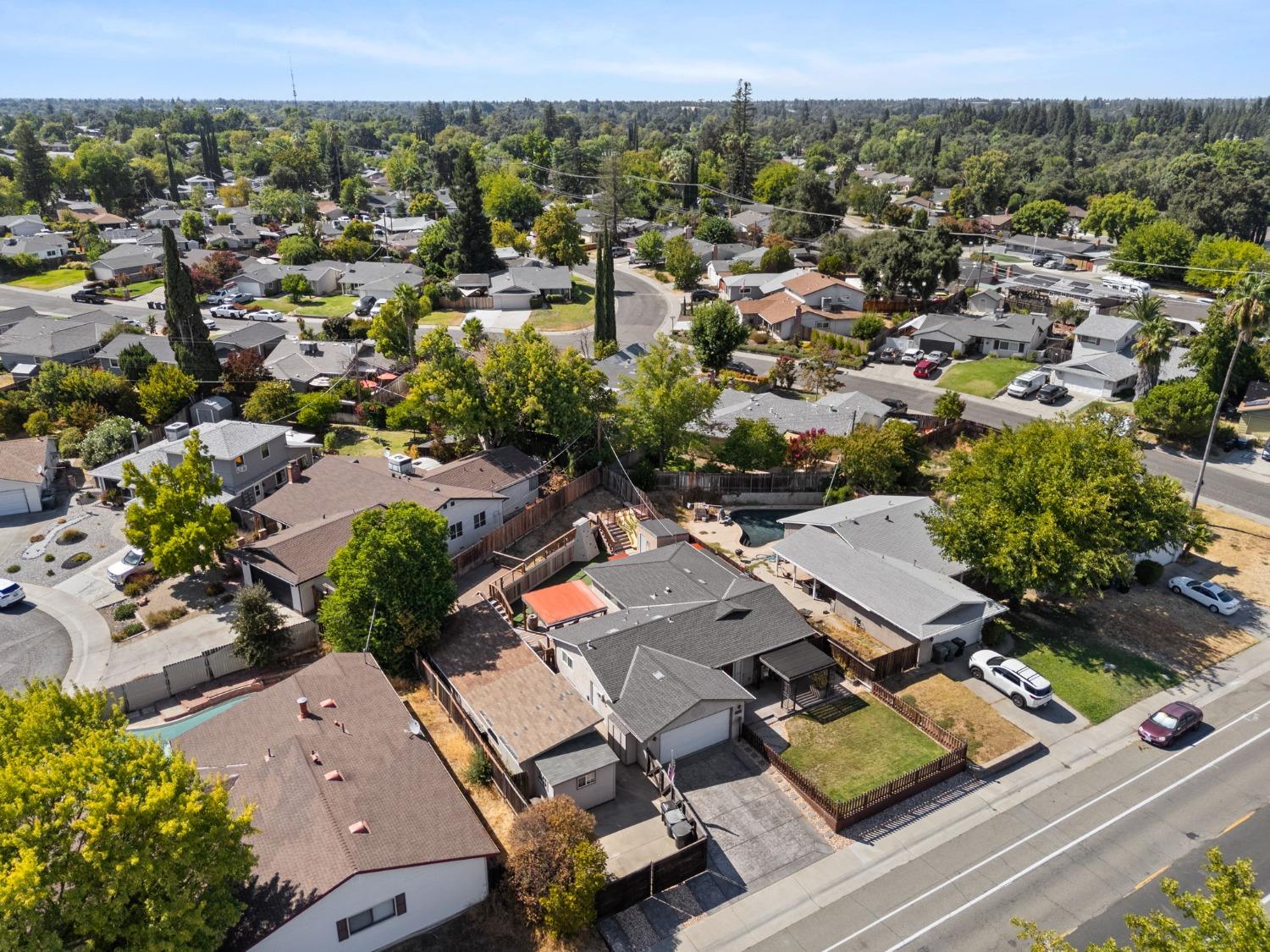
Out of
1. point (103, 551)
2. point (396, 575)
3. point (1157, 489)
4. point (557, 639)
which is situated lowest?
point (103, 551)

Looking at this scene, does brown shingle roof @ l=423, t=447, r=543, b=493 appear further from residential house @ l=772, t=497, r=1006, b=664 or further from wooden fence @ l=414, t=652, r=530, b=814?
residential house @ l=772, t=497, r=1006, b=664

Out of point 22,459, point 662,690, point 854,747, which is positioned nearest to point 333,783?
point 662,690

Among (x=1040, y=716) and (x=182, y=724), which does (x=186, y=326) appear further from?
(x=1040, y=716)

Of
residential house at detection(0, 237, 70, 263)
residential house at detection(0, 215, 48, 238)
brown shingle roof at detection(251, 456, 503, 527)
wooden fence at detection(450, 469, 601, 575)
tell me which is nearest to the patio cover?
wooden fence at detection(450, 469, 601, 575)

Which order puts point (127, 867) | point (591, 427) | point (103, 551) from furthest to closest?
point (591, 427), point (103, 551), point (127, 867)

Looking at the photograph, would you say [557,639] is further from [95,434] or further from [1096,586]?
[95,434]

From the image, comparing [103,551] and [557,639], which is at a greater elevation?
[557,639]

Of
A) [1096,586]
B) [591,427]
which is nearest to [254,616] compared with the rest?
[591,427]

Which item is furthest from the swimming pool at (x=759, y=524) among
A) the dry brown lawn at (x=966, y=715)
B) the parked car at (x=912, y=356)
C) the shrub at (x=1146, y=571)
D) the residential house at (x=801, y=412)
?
the parked car at (x=912, y=356)
